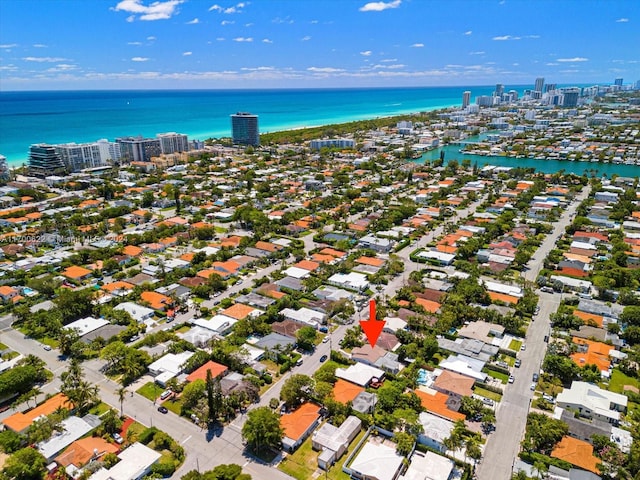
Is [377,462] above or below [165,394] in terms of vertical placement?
below

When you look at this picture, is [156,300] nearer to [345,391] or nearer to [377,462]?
[345,391]

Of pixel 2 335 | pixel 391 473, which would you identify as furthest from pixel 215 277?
pixel 391 473

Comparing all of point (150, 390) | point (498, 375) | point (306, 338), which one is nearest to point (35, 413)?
point (150, 390)

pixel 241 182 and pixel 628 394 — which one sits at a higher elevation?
pixel 241 182

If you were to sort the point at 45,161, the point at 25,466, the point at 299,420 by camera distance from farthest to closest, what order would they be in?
the point at 45,161 → the point at 299,420 → the point at 25,466

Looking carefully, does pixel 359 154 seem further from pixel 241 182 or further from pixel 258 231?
pixel 258 231

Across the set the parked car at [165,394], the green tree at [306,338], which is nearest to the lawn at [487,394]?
the green tree at [306,338]

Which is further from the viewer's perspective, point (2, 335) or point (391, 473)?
point (2, 335)
